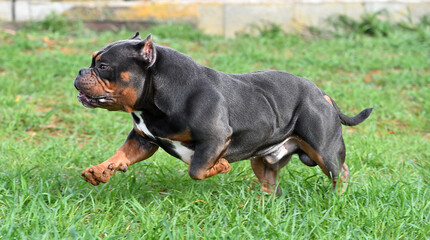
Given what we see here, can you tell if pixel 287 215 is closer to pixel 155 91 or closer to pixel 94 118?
pixel 155 91

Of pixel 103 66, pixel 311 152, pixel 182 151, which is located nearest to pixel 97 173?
pixel 182 151

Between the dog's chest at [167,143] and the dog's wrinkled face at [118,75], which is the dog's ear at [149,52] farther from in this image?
the dog's chest at [167,143]

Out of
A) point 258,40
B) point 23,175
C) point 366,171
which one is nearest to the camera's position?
point 23,175

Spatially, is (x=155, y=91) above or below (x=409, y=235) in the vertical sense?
above

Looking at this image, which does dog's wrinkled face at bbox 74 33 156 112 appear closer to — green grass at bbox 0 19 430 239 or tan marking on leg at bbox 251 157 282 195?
green grass at bbox 0 19 430 239

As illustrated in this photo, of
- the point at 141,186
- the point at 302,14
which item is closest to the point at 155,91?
the point at 141,186

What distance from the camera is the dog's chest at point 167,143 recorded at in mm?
3418

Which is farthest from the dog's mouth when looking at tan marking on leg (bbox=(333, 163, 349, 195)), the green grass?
tan marking on leg (bbox=(333, 163, 349, 195))

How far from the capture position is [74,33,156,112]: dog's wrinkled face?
324cm

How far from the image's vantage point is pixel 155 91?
332 cm

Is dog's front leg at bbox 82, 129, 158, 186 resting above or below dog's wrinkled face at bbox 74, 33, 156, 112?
below

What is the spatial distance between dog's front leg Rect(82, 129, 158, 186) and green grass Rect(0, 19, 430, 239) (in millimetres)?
204

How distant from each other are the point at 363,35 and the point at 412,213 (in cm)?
746

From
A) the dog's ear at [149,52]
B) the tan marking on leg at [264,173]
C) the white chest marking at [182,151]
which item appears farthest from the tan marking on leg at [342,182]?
the dog's ear at [149,52]
